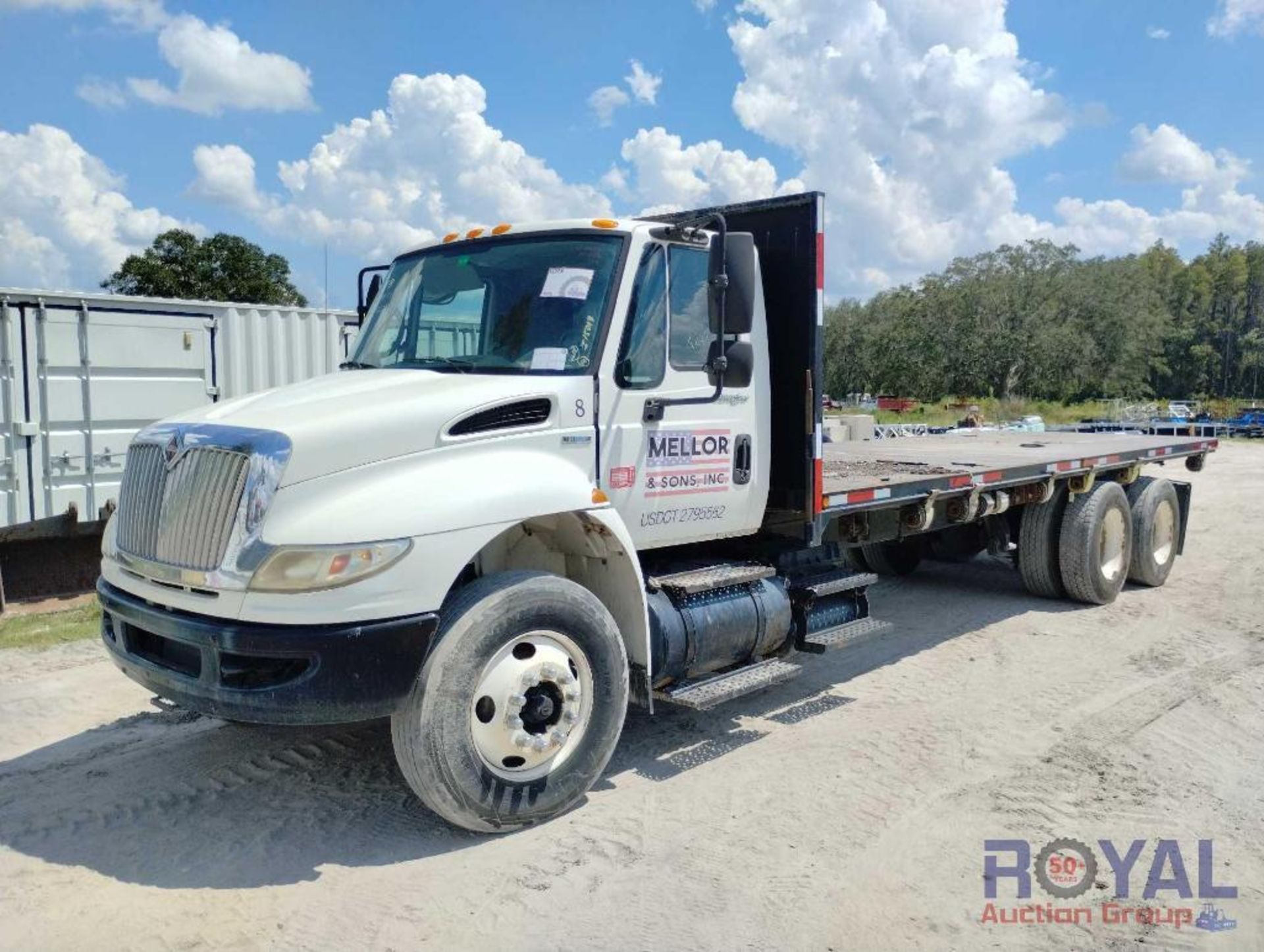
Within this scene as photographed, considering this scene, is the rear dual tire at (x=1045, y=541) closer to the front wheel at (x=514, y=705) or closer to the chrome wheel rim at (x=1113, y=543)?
the chrome wheel rim at (x=1113, y=543)

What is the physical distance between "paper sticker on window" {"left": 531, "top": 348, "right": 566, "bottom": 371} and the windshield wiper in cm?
31

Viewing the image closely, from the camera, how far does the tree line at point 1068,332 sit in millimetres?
56281

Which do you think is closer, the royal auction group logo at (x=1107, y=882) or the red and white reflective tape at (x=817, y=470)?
the royal auction group logo at (x=1107, y=882)

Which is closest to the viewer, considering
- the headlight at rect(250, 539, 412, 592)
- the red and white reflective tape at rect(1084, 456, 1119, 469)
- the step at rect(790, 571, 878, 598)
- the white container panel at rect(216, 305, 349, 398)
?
the headlight at rect(250, 539, 412, 592)

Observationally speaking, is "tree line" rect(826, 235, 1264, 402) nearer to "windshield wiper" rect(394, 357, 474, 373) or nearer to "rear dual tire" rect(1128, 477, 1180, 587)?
"rear dual tire" rect(1128, 477, 1180, 587)

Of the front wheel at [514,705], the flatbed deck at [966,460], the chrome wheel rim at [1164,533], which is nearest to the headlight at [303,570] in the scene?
the front wheel at [514,705]

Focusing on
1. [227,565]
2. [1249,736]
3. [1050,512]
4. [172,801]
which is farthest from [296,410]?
[1050,512]

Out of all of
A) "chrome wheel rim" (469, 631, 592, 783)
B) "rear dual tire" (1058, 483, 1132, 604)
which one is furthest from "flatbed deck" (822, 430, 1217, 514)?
"chrome wheel rim" (469, 631, 592, 783)

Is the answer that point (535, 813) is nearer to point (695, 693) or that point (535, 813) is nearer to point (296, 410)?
point (695, 693)

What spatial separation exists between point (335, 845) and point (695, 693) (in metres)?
1.82

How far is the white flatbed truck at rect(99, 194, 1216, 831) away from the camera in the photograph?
3814mm

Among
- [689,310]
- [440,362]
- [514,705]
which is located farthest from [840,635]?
[440,362]

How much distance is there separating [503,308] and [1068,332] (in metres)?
56.7

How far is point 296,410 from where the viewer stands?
4.20 metres
